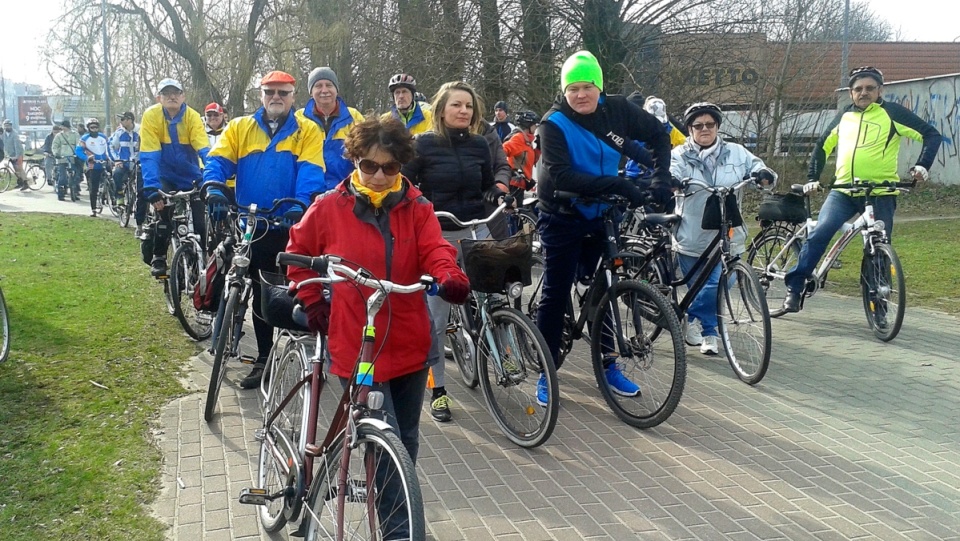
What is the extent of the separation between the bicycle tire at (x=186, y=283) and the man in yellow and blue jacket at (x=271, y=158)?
1.61 m

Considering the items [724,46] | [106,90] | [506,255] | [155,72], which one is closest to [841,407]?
[506,255]

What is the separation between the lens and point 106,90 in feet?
90.6

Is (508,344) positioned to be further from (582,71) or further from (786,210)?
(786,210)

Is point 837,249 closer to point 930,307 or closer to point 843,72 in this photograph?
point 930,307

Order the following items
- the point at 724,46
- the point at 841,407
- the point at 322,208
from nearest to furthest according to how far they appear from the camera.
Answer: the point at 322,208, the point at 841,407, the point at 724,46

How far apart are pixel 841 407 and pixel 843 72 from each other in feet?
70.2

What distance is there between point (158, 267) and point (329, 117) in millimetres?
2664

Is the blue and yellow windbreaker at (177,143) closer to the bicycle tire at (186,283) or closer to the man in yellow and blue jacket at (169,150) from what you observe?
the man in yellow and blue jacket at (169,150)

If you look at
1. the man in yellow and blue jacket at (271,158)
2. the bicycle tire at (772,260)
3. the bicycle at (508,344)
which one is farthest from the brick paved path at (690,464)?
the bicycle tire at (772,260)

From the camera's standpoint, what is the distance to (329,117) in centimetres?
684

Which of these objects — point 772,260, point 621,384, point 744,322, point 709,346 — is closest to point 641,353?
point 621,384

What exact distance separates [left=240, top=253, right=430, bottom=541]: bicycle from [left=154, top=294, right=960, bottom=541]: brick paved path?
1.98 ft

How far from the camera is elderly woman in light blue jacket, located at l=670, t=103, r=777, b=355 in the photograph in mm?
6801

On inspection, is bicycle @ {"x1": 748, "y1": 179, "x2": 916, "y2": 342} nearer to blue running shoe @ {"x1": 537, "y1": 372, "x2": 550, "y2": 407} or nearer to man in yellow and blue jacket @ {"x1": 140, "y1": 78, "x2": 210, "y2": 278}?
blue running shoe @ {"x1": 537, "y1": 372, "x2": 550, "y2": 407}
